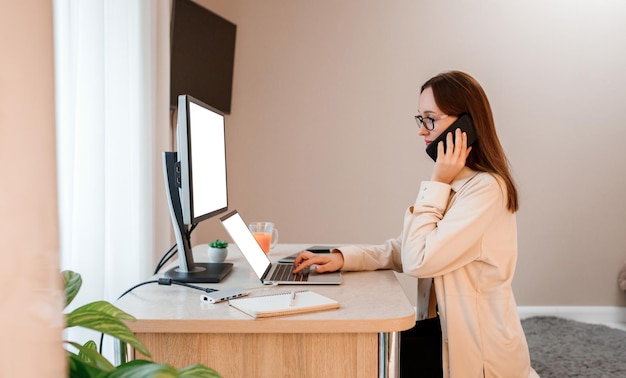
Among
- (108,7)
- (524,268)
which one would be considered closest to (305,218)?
(524,268)

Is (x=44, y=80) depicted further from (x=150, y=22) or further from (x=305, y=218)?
(x=305, y=218)

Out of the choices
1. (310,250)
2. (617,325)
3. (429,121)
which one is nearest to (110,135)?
(310,250)

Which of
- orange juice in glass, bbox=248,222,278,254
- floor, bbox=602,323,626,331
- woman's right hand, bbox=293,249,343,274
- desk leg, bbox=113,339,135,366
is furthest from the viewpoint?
floor, bbox=602,323,626,331

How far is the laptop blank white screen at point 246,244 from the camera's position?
1.59 m

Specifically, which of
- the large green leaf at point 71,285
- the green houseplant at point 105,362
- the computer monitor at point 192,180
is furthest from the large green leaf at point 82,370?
the computer monitor at point 192,180

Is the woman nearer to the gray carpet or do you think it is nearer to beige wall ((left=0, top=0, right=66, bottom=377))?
beige wall ((left=0, top=0, right=66, bottom=377))

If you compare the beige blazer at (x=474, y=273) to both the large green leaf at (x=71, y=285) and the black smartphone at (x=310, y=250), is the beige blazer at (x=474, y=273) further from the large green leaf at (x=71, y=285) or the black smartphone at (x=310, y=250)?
the large green leaf at (x=71, y=285)

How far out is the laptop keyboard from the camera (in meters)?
1.62

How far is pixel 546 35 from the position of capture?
381 cm

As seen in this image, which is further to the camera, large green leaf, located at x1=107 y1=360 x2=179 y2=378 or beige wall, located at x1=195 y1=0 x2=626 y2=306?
beige wall, located at x1=195 y1=0 x2=626 y2=306

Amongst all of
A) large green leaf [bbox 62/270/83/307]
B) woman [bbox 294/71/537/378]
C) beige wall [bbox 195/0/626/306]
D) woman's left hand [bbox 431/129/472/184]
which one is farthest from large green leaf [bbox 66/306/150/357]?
beige wall [bbox 195/0/626/306]

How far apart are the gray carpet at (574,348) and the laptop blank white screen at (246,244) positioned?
6.04ft

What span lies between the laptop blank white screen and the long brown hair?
60 cm

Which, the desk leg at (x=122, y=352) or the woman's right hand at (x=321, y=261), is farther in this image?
the woman's right hand at (x=321, y=261)
